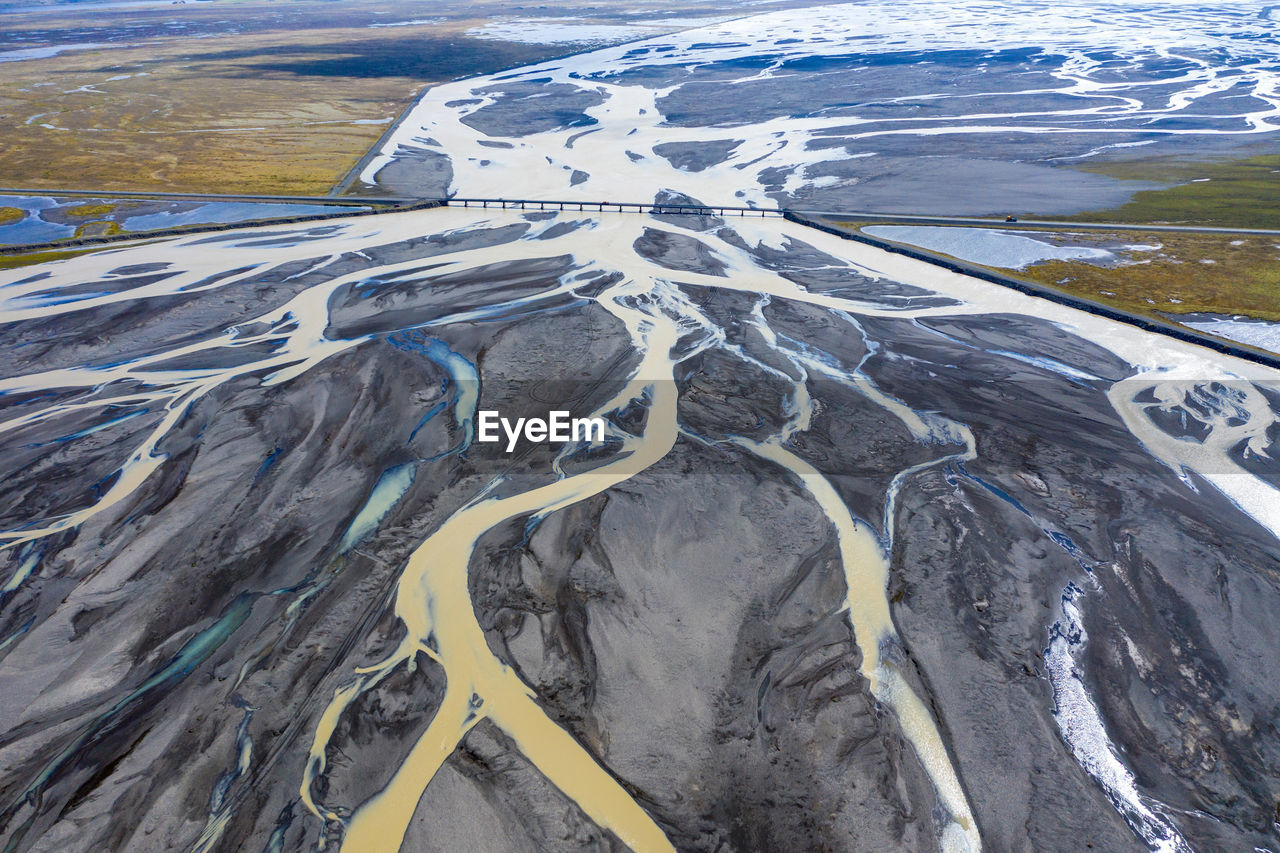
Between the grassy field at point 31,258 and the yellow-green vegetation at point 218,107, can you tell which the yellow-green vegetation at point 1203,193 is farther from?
the grassy field at point 31,258

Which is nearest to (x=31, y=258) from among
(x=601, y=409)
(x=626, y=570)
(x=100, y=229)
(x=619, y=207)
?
(x=100, y=229)

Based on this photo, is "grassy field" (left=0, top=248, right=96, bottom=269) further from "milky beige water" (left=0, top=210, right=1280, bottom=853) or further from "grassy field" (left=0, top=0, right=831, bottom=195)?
"grassy field" (left=0, top=0, right=831, bottom=195)

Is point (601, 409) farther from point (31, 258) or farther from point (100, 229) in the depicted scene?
point (100, 229)

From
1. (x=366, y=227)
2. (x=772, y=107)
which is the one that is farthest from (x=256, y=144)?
(x=772, y=107)

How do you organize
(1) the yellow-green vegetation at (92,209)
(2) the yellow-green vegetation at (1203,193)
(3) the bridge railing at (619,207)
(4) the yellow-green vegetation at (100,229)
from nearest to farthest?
(4) the yellow-green vegetation at (100,229), (2) the yellow-green vegetation at (1203,193), (1) the yellow-green vegetation at (92,209), (3) the bridge railing at (619,207)

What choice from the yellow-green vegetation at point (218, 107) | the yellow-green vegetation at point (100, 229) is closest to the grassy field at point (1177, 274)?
the yellow-green vegetation at point (218, 107)

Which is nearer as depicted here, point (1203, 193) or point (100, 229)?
point (100, 229)
